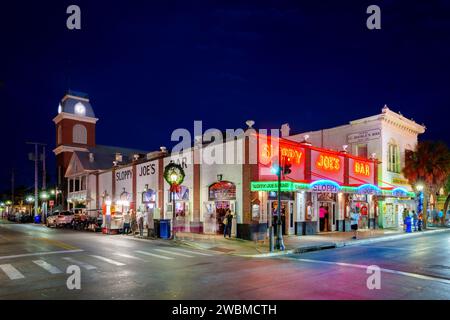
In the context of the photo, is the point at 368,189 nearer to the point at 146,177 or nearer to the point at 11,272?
the point at 146,177

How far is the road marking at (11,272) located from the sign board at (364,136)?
96.7ft

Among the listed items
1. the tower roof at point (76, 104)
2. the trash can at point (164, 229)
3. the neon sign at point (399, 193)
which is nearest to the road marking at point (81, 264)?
the trash can at point (164, 229)

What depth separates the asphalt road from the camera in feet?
28.8

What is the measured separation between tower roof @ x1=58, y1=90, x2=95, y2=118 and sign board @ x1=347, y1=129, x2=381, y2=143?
158ft

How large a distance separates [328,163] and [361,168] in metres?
5.00

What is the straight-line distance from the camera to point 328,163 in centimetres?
2817

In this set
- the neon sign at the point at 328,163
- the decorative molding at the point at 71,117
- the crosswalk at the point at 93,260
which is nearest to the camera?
the crosswalk at the point at 93,260

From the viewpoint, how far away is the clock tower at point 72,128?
61.3m

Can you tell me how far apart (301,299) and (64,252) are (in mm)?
12201

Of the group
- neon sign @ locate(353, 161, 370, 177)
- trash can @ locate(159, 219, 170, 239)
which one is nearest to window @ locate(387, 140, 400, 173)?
neon sign @ locate(353, 161, 370, 177)

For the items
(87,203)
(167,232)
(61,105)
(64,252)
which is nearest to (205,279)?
(64,252)

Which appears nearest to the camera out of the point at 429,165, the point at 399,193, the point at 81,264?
the point at 81,264

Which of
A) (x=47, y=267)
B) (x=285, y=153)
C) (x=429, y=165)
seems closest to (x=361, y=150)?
(x=429, y=165)

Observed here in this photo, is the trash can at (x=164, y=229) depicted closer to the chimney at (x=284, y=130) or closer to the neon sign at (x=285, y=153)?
the neon sign at (x=285, y=153)
